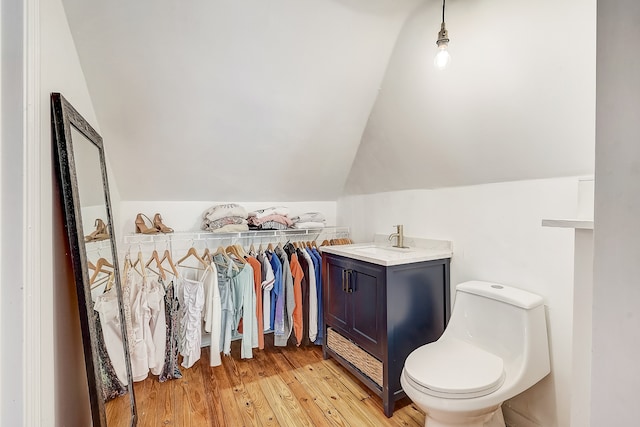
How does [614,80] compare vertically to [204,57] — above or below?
below

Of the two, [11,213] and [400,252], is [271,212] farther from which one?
[11,213]

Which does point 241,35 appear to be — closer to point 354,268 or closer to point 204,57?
point 204,57

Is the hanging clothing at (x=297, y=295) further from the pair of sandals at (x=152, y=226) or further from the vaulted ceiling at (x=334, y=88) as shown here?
the pair of sandals at (x=152, y=226)

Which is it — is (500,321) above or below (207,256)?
Answer: below

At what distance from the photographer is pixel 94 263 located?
1257 millimetres

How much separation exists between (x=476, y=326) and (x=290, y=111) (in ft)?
6.08

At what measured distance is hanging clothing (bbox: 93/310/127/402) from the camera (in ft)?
3.85

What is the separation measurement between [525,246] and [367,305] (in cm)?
98

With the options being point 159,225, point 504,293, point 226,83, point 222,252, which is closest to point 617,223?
point 504,293

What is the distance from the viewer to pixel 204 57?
67.7 inches

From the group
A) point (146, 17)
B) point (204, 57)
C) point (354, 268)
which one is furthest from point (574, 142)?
point (146, 17)

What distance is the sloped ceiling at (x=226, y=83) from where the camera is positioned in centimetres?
154

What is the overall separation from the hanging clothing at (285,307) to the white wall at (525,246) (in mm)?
1147

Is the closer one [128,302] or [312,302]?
[128,302]
